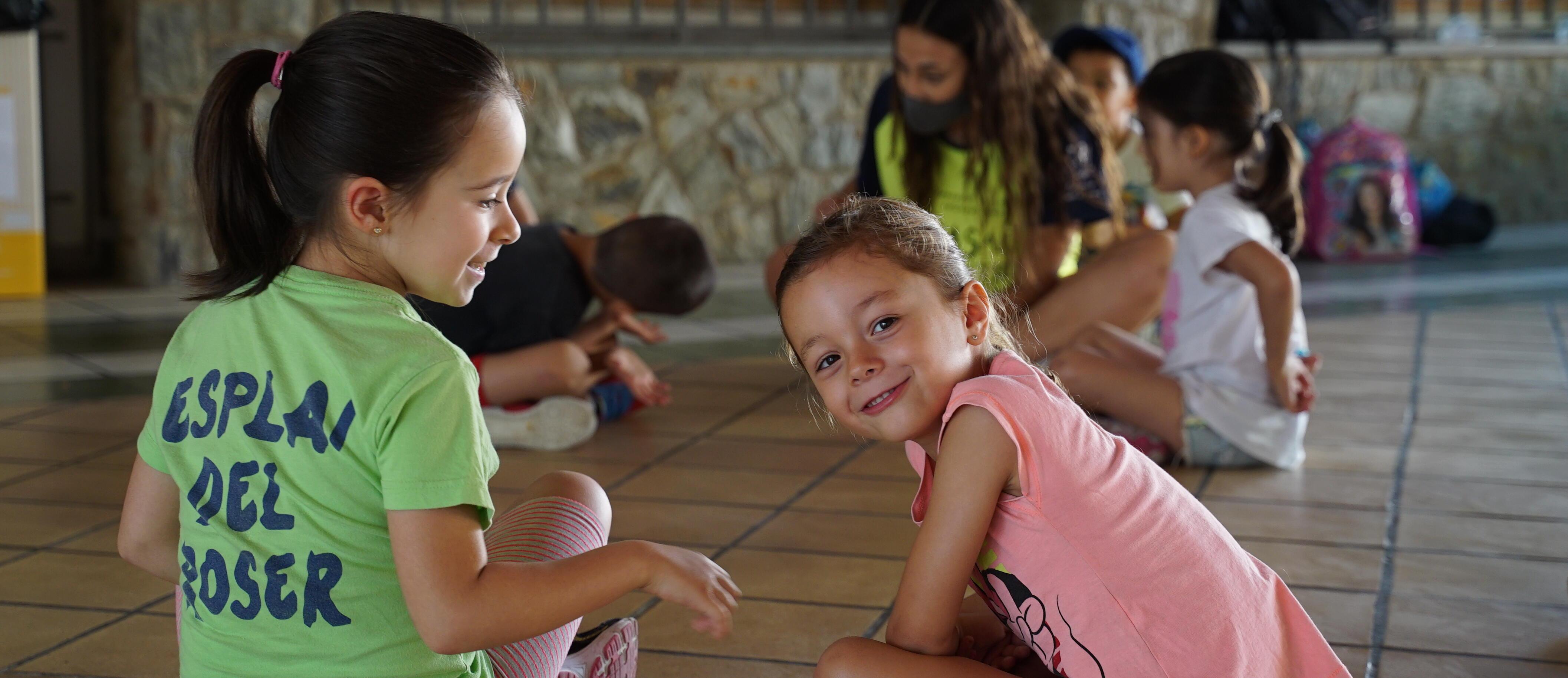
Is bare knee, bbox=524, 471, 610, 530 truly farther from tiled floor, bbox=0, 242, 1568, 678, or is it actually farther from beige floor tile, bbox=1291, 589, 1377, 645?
beige floor tile, bbox=1291, 589, 1377, 645

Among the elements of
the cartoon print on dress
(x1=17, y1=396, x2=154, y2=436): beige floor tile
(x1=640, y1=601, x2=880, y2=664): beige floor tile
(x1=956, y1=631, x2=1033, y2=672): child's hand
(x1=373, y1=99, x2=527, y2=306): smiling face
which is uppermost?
(x1=373, y1=99, x2=527, y2=306): smiling face

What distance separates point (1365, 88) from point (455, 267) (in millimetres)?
5969

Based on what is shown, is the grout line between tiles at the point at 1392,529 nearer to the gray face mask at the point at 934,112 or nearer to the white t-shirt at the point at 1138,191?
the white t-shirt at the point at 1138,191

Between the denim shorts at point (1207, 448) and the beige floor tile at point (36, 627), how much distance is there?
179 centimetres

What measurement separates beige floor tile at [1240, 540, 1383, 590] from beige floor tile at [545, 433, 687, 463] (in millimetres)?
1104

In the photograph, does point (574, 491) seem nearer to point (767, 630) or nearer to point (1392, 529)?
point (767, 630)

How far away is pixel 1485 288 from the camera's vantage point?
4879 mm

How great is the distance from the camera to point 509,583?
1055mm

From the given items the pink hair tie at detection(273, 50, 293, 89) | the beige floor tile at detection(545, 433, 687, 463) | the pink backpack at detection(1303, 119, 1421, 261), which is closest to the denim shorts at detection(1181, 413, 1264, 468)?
the beige floor tile at detection(545, 433, 687, 463)

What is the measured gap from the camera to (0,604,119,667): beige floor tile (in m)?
1.71

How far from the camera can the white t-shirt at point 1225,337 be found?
260 centimetres

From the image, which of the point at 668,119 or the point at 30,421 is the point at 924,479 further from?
the point at 668,119

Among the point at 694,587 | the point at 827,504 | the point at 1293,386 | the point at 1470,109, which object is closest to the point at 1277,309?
the point at 1293,386

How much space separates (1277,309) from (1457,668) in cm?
93
